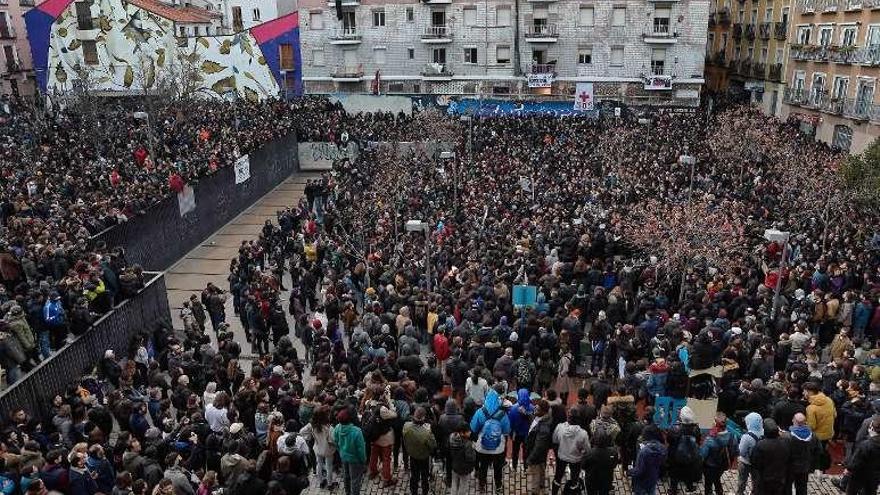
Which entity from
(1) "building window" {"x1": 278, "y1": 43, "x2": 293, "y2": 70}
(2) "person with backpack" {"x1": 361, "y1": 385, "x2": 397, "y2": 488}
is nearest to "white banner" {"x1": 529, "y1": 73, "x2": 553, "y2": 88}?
(1) "building window" {"x1": 278, "y1": 43, "x2": 293, "y2": 70}

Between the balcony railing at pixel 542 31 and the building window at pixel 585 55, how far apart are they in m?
1.76

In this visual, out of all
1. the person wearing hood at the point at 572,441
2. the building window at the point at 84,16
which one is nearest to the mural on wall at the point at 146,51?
the building window at the point at 84,16

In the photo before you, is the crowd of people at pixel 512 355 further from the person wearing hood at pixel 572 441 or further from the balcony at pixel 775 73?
the balcony at pixel 775 73

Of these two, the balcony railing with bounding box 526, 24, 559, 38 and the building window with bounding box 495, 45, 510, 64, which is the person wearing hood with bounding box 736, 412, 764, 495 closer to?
the balcony railing with bounding box 526, 24, 559, 38

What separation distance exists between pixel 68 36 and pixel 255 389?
143 feet

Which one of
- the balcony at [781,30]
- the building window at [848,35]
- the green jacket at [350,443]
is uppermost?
the balcony at [781,30]

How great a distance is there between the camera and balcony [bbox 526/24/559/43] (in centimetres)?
4125

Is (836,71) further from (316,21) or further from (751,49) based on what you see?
(316,21)

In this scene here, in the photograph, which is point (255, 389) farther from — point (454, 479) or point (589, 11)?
point (589, 11)

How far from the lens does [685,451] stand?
8.80 m

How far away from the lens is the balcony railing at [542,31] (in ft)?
135

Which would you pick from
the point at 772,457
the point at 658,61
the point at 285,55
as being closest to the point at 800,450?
A: the point at 772,457

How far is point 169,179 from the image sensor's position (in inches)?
897

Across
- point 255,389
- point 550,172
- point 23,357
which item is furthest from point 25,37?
point 255,389
